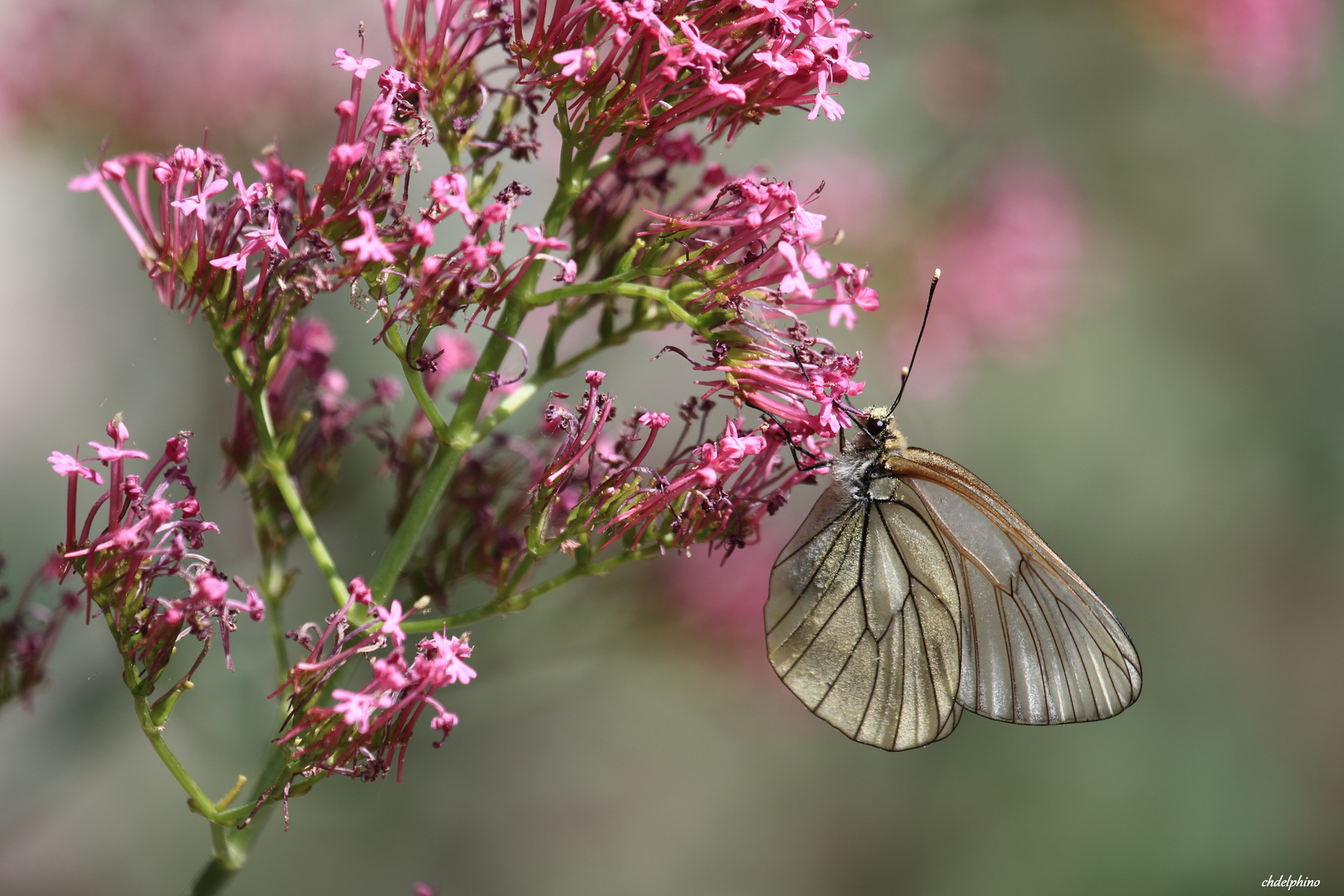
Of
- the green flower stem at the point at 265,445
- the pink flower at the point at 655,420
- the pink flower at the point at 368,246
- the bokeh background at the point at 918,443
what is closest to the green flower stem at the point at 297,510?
the green flower stem at the point at 265,445

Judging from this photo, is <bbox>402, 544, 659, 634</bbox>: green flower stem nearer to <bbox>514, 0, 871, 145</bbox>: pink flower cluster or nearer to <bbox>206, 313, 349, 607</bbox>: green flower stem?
<bbox>206, 313, 349, 607</bbox>: green flower stem

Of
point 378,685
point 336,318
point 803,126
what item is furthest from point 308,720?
point 803,126

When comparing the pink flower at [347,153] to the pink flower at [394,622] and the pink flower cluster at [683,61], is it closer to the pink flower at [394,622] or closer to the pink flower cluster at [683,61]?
the pink flower cluster at [683,61]

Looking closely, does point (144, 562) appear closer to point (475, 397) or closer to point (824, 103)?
point (475, 397)

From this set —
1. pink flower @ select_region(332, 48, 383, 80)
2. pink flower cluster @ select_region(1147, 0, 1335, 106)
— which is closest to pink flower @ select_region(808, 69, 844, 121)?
pink flower @ select_region(332, 48, 383, 80)

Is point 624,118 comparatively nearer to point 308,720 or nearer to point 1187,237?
point 308,720

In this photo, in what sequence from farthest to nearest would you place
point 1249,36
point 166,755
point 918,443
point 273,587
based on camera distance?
point 918,443 < point 1249,36 < point 273,587 < point 166,755

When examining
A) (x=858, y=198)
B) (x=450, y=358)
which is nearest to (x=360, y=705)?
(x=450, y=358)
